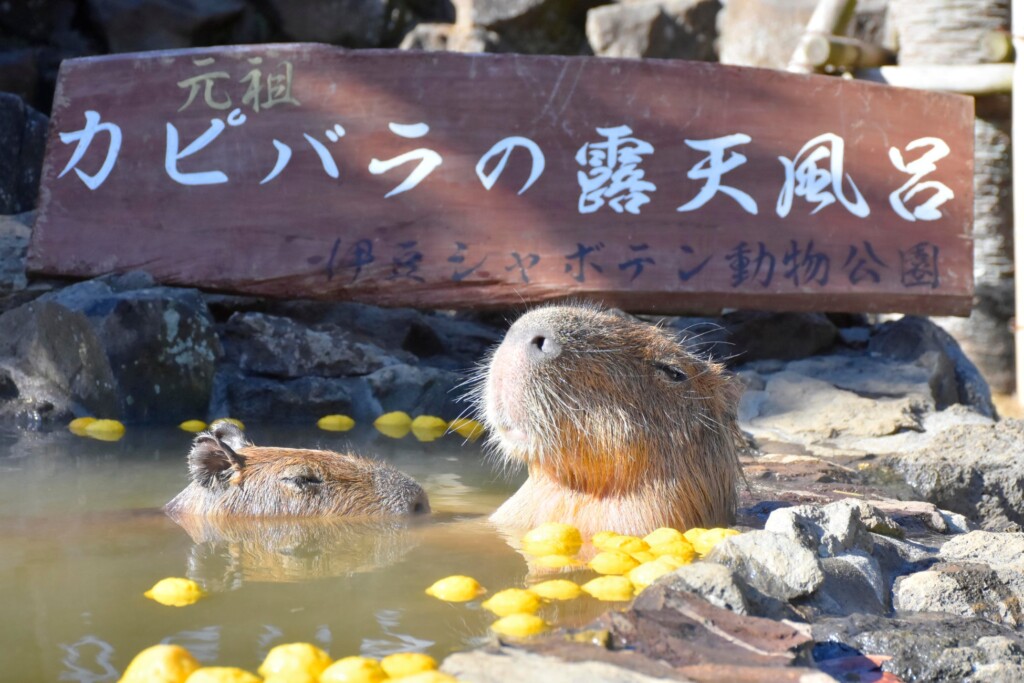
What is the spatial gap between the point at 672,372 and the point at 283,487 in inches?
51.5

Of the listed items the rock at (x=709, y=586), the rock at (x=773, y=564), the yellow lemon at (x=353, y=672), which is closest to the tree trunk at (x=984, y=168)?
the rock at (x=773, y=564)

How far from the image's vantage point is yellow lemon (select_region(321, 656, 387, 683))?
2.12 m

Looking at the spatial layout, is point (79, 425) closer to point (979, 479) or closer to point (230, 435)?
point (230, 435)

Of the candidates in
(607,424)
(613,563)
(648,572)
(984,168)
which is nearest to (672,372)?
(607,424)

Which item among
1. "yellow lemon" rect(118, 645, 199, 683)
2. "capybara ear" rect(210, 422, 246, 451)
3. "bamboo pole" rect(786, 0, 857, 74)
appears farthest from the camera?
"bamboo pole" rect(786, 0, 857, 74)

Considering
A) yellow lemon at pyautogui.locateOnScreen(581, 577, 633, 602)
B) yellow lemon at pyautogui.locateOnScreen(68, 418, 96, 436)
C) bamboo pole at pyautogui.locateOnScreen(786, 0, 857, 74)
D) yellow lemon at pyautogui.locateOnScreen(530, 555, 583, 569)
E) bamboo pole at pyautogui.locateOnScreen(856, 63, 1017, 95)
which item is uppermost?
bamboo pole at pyautogui.locateOnScreen(786, 0, 857, 74)

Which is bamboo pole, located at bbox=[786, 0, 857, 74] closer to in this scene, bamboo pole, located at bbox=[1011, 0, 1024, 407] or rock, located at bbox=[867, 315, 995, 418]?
bamboo pole, located at bbox=[1011, 0, 1024, 407]

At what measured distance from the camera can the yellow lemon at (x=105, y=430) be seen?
528 centimetres

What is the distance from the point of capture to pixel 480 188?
20.8 feet

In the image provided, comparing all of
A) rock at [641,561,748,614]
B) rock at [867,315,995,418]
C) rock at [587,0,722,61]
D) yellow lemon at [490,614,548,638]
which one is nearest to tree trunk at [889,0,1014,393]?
rock at [867,315,995,418]

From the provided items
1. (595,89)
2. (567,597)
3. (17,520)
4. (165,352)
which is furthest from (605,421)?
(595,89)

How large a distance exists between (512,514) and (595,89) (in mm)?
3400

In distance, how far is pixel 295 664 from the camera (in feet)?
7.12

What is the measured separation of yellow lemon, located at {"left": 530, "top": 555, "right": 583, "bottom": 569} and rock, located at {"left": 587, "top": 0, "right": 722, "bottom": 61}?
350 inches
